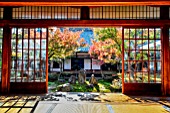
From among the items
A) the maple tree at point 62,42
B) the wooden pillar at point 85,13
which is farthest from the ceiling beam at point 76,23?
the maple tree at point 62,42

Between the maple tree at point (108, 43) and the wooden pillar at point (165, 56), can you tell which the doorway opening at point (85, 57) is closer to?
the maple tree at point (108, 43)

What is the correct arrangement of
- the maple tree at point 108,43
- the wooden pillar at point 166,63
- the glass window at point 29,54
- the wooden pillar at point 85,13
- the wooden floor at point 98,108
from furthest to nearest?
1. the maple tree at point 108,43
2. the glass window at point 29,54
3. the wooden pillar at point 85,13
4. the wooden pillar at point 166,63
5. the wooden floor at point 98,108

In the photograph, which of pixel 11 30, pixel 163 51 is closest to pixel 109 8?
pixel 163 51

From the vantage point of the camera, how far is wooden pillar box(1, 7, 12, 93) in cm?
591

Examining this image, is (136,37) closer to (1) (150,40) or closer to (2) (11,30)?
(1) (150,40)

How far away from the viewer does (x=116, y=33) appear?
8.38 metres

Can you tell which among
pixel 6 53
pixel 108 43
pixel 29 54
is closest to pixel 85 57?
pixel 108 43

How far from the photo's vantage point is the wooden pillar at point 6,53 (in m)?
5.91

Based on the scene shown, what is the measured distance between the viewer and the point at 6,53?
595 cm

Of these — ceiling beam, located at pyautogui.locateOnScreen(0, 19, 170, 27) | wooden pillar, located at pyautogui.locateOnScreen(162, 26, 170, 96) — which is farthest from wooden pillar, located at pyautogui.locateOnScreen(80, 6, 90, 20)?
wooden pillar, located at pyautogui.locateOnScreen(162, 26, 170, 96)

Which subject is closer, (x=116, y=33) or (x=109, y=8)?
(x=109, y=8)

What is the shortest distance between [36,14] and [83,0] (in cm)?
261

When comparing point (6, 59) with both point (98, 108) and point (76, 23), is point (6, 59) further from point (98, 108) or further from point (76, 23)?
point (98, 108)

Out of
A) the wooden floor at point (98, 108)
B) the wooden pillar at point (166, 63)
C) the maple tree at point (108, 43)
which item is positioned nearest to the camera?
the wooden floor at point (98, 108)
